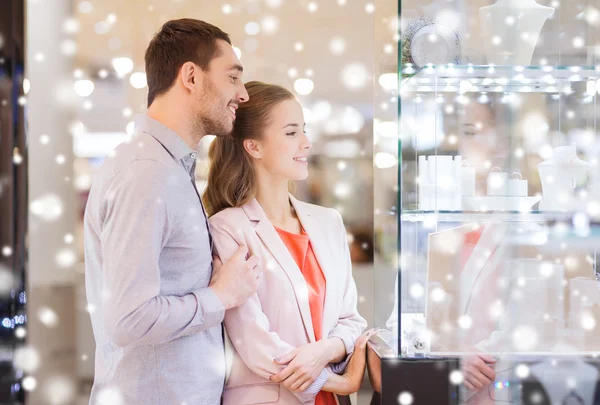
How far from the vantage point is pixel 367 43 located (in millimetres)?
2805

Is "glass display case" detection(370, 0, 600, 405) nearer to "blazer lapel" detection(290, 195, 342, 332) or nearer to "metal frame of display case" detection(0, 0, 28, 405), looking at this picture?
"blazer lapel" detection(290, 195, 342, 332)

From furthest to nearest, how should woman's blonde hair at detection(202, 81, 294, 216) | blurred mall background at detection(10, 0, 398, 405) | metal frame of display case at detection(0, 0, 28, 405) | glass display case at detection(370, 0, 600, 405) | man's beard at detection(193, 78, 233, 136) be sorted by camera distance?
blurred mall background at detection(10, 0, 398, 405)
metal frame of display case at detection(0, 0, 28, 405)
woman's blonde hair at detection(202, 81, 294, 216)
man's beard at detection(193, 78, 233, 136)
glass display case at detection(370, 0, 600, 405)

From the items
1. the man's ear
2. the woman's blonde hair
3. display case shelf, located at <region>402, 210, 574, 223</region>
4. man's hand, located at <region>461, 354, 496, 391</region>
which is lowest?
man's hand, located at <region>461, 354, 496, 391</region>

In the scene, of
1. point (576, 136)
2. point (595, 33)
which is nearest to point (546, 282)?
point (576, 136)

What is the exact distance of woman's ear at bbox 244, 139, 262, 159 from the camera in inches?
73.2

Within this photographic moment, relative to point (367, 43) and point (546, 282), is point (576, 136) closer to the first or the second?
point (546, 282)

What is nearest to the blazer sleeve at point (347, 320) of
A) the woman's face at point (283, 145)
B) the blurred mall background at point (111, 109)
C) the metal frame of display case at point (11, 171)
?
the woman's face at point (283, 145)

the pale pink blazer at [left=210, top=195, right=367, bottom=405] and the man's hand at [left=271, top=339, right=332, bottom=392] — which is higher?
the pale pink blazer at [left=210, top=195, right=367, bottom=405]

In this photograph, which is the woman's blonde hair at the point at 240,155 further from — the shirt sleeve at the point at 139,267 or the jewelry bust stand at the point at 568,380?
the jewelry bust stand at the point at 568,380

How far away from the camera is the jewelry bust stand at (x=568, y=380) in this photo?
4.52 feet

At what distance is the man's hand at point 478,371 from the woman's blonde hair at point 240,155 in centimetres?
77

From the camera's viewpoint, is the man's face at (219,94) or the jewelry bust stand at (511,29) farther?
the man's face at (219,94)

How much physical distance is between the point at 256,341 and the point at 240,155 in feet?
1.84

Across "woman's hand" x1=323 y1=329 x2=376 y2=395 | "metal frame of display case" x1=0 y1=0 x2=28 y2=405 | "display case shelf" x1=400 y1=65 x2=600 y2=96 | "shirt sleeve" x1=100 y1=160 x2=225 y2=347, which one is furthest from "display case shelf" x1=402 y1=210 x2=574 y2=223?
"metal frame of display case" x1=0 y1=0 x2=28 y2=405
